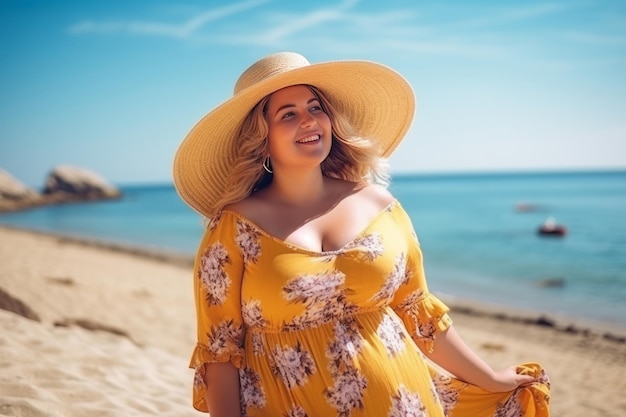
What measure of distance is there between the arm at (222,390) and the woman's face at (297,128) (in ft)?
2.74

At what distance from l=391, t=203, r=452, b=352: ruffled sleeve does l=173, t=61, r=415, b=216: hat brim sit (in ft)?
2.00

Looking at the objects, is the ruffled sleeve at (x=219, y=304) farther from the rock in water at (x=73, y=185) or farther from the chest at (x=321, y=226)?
the rock in water at (x=73, y=185)

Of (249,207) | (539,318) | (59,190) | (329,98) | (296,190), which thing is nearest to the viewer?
(249,207)

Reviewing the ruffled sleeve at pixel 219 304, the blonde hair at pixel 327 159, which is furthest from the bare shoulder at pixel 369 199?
the ruffled sleeve at pixel 219 304

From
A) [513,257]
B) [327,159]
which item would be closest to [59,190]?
[513,257]

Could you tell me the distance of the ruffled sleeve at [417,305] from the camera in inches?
92.7

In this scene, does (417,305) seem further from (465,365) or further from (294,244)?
(294,244)

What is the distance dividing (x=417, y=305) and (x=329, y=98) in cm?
99

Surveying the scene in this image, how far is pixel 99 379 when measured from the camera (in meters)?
3.66

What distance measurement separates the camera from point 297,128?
228 centimetres

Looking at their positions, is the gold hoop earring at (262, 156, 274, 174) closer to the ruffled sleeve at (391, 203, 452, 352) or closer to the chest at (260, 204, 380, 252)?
the chest at (260, 204, 380, 252)

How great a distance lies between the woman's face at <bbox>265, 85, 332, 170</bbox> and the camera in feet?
7.49

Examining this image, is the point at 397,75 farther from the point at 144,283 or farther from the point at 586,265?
the point at 586,265

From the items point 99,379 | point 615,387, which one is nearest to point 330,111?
point 99,379
